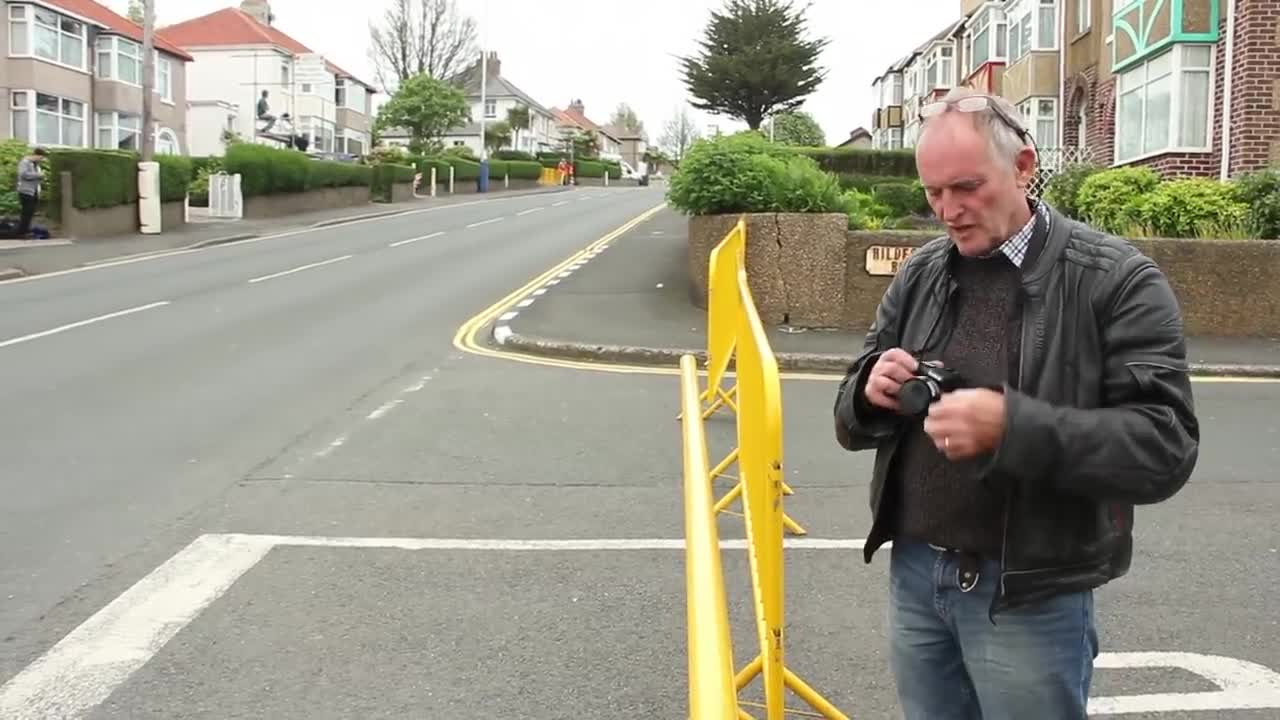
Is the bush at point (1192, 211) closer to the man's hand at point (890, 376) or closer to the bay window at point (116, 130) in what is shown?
the man's hand at point (890, 376)

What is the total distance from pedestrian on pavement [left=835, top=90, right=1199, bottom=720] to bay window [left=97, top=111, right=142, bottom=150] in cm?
5114

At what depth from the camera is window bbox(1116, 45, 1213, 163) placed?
21.5 meters

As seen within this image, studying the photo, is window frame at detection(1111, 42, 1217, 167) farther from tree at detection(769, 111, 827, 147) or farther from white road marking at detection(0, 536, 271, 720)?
tree at detection(769, 111, 827, 147)

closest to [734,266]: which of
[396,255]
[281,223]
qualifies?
[396,255]

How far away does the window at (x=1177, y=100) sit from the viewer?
70.5 feet

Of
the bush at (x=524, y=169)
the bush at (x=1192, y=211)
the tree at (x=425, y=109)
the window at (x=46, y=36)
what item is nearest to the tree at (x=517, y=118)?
the bush at (x=524, y=169)

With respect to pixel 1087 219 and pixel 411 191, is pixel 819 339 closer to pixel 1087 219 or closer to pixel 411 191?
pixel 1087 219

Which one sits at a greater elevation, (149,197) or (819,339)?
(149,197)

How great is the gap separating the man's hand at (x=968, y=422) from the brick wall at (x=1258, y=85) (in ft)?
65.9

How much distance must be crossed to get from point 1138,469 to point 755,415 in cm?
181

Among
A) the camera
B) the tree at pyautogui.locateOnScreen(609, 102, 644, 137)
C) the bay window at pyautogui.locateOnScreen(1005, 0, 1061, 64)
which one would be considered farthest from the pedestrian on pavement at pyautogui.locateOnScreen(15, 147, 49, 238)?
the tree at pyautogui.locateOnScreen(609, 102, 644, 137)

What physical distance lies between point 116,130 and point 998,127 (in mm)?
52372

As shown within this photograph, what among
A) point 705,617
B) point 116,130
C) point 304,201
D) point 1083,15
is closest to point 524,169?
point 116,130

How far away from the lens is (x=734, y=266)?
24.3 feet
